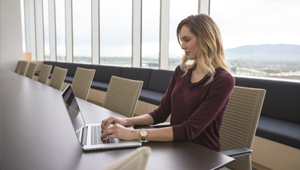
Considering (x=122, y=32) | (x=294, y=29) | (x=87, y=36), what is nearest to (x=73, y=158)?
(x=294, y=29)

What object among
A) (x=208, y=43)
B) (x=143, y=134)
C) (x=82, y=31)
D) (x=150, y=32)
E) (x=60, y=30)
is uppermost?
(x=60, y=30)

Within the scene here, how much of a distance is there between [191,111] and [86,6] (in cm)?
672

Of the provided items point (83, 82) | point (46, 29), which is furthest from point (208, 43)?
point (46, 29)

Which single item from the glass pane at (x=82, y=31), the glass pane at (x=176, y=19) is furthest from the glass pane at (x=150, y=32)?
the glass pane at (x=82, y=31)

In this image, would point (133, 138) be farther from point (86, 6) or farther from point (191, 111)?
point (86, 6)

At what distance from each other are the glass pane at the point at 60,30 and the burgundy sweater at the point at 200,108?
8044mm

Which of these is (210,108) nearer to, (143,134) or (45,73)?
(143,134)

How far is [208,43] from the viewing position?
124 cm

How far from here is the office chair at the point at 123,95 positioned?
1.81m

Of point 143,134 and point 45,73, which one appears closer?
point 143,134

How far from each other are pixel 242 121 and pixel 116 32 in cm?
527

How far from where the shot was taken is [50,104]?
186 centimetres

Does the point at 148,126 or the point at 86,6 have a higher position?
the point at 86,6

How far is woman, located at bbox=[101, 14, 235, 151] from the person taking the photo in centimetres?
110
